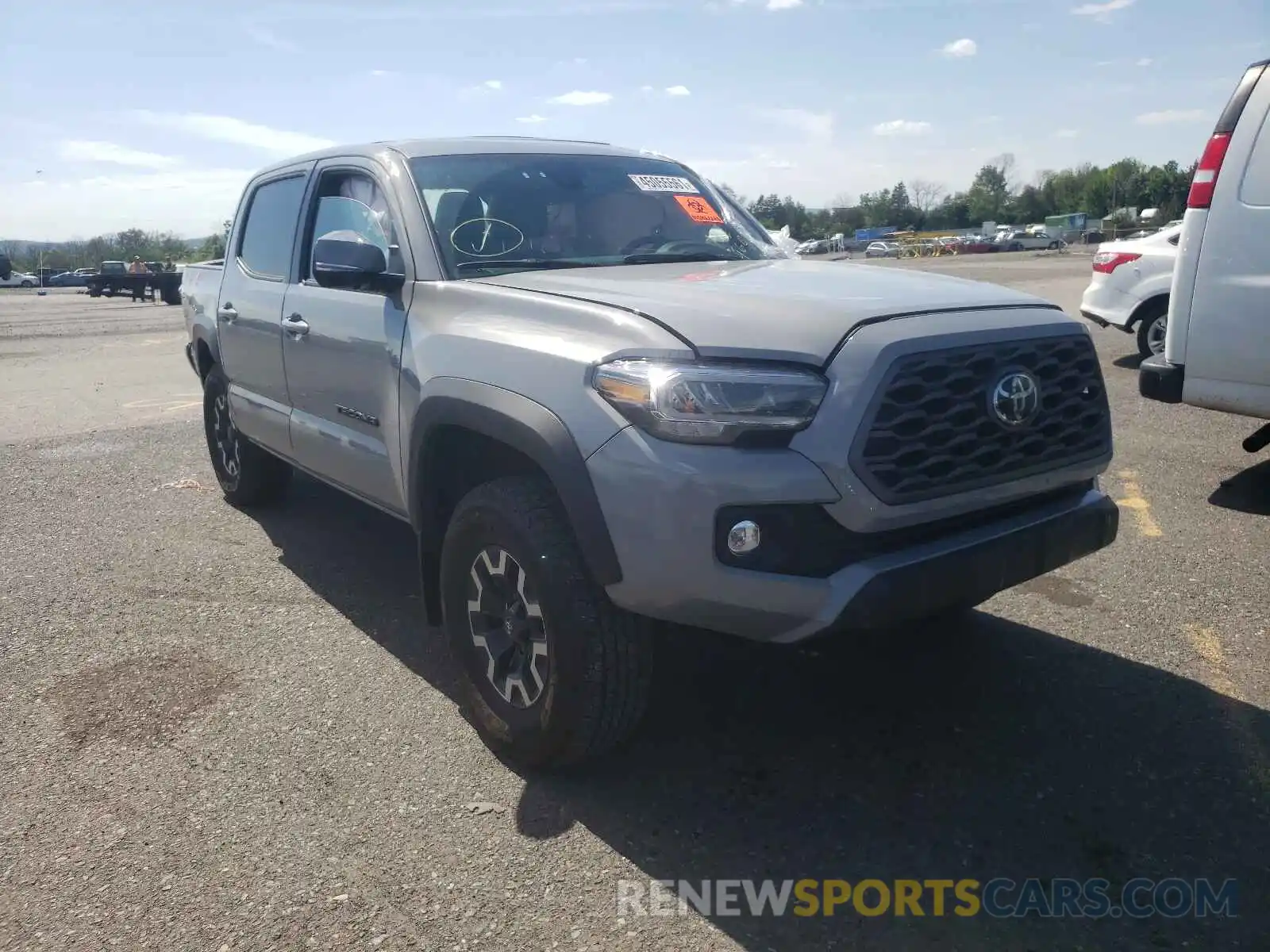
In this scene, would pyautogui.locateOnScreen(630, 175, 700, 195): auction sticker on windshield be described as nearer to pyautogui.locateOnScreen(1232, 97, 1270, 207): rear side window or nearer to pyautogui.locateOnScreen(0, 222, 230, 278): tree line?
pyautogui.locateOnScreen(1232, 97, 1270, 207): rear side window

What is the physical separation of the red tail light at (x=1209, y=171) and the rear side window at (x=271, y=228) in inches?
176

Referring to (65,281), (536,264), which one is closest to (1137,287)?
(536,264)

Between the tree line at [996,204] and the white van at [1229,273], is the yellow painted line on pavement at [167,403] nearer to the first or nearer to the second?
the white van at [1229,273]

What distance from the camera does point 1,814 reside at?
3.04m

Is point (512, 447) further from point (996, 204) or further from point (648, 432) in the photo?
point (996, 204)

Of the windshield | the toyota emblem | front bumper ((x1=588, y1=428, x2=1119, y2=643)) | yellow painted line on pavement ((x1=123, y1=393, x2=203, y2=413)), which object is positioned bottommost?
yellow painted line on pavement ((x1=123, y1=393, x2=203, y2=413))

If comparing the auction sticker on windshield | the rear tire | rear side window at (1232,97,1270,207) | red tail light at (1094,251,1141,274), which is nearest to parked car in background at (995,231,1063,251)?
red tail light at (1094,251,1141,274)

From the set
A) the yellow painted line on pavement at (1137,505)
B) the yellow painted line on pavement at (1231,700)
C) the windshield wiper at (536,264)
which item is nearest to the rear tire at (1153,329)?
the yellow painted line on pavement at (1137,505)

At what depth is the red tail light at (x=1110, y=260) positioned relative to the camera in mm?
9938

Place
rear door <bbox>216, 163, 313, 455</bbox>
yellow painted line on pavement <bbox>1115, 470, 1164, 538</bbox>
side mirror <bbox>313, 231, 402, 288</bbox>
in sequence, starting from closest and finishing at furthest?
side mirror <bbox>313, 231, 402, 288</bbox>
rear door <bbox>216, 163, 313, 455</bbox>
yellow painted line on pavement <bbox>1115, 470, 1164, 538</bbox>

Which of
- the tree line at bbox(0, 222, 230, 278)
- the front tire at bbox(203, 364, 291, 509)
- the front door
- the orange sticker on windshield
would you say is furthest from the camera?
the tree line at bbox(0, 222, 230, 278)

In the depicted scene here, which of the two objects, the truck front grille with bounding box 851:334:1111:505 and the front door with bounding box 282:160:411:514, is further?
the front door with bounding box 282:160:411:514

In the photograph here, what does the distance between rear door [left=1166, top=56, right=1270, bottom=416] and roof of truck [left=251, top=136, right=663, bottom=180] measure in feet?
9.36

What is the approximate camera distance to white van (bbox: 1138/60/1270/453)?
5.05 m
